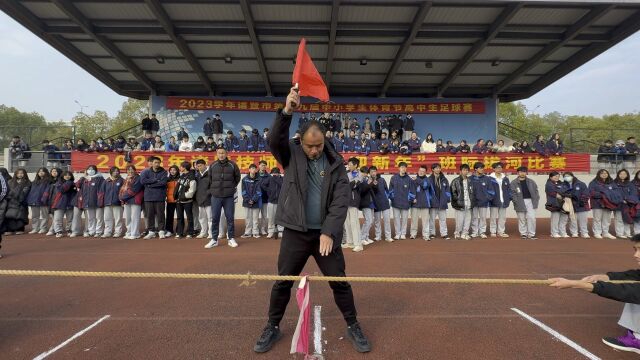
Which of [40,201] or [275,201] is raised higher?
[275,201]

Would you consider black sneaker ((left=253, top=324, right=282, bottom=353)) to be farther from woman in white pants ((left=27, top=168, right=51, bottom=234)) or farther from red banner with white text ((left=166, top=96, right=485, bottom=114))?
red banner with white text ((left=166, top=96, right=485, bottom=114))

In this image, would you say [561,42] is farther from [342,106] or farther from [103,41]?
[103,41]

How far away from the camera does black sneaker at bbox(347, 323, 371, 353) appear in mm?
2861

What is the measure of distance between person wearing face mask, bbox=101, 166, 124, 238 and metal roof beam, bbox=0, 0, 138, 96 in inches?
319

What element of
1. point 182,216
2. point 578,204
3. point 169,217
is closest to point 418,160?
point 578,204

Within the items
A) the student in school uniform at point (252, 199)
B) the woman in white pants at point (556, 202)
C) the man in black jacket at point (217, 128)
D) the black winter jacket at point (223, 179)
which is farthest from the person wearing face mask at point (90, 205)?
the woman in white pants at point (556, 202)

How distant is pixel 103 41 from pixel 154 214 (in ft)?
30.0

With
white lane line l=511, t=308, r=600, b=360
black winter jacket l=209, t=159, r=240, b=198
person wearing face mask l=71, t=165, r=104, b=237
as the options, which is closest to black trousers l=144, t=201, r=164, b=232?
person wearing face mask l=71, t=165, r=104, b=237

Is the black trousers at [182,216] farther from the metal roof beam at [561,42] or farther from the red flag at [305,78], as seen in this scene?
the metal roof beam at [561,42]

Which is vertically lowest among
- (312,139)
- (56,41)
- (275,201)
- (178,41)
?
(275,201)

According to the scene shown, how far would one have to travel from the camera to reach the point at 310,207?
9.14 feet

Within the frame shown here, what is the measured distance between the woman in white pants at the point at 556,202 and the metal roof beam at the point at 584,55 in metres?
8.31

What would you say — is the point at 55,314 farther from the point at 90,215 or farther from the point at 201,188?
the point at 90,215

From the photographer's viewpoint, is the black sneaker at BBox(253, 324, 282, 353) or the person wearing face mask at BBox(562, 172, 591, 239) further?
the person wearing face mask at BBox(562, 172, 591, 239)
